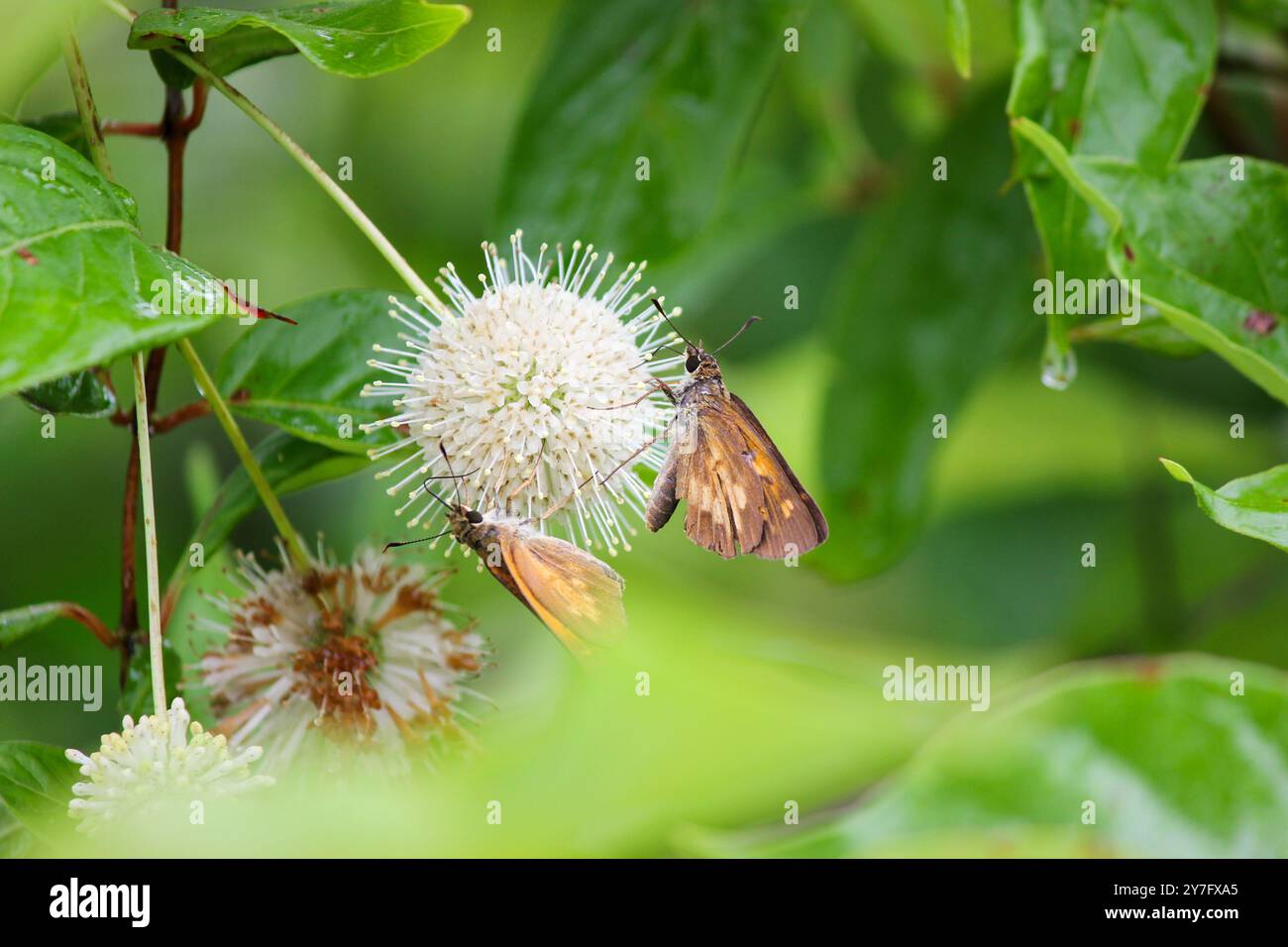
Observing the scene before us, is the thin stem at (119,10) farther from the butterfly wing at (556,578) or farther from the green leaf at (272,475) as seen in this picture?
the butterfly wing at (556,578)

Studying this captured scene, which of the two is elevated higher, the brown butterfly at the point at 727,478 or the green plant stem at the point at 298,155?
the green plant stem at the point at 298,155

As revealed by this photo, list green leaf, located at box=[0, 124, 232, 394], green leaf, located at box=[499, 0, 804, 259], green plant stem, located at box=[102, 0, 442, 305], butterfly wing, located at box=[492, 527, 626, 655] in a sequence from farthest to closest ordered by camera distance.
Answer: green leaf, located at box=[499, 0, 804, 259]
butterfly wing, located at box=[492, 527, 626, 655]
green plant stem, located at box=[102, 0, 442, 305]
green leaf, located at box=[0, 124, 232, 394]

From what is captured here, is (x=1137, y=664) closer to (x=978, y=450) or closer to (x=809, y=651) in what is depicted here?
(x=809, y=651)

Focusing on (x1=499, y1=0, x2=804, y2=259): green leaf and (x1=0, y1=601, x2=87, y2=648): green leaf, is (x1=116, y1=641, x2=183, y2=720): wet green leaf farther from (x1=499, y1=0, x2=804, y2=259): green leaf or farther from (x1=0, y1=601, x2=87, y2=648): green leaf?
(x1=499, y1=0, x2=804, y2=259): green leaf

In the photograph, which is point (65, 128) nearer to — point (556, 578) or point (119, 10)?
point (119, 10)

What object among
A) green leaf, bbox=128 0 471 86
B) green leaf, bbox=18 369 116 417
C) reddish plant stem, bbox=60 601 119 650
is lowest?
reddish plant stem, bbox=60 601 119 650

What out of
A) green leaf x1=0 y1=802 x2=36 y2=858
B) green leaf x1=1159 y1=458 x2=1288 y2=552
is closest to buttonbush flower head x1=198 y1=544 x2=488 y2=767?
green leaf x1=0 y1=802 x2=36 y2=858

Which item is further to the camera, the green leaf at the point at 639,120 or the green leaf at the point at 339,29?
the green leaf at the point at 639,120

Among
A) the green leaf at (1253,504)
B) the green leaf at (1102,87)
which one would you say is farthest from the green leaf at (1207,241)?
the green leaf at (1253,504)
